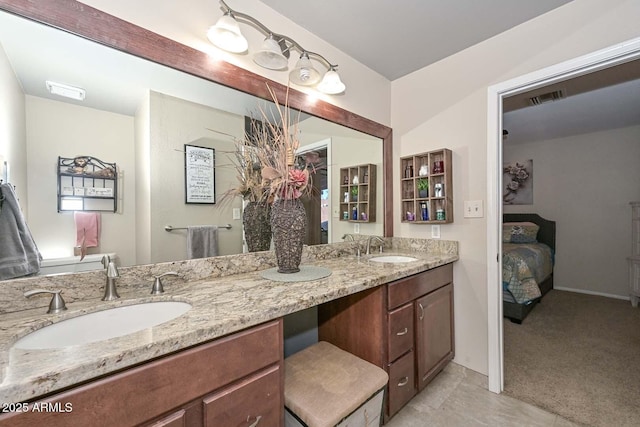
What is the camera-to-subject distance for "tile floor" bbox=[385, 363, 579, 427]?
1491 millimetres

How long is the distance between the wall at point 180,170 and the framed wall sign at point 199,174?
19mm

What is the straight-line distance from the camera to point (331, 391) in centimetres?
104

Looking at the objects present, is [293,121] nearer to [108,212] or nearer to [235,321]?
[108,212]

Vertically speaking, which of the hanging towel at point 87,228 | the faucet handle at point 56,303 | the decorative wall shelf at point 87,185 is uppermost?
the decorative wall shelf at point 87,185

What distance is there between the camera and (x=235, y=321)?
0.79 metres

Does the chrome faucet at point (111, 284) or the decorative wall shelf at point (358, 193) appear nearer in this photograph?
the chrome faucet at point (111, 284)

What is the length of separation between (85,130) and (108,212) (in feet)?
1.08

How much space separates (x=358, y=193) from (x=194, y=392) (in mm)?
1715

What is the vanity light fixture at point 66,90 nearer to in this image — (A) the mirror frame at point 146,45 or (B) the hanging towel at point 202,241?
(A) the mirror frame at point 146,45

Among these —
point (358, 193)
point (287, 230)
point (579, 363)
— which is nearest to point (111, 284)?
point (287, 230)

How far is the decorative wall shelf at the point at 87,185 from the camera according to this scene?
40.1 inches

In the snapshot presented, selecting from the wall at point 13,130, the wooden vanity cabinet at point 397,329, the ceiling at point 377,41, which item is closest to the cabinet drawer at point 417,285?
the wooden vanity cabinet at point 397,329

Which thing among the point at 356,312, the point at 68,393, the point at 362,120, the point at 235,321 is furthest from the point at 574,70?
the point at 68,393

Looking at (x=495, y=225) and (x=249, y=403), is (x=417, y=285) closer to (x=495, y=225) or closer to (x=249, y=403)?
(x=495, y=225)
